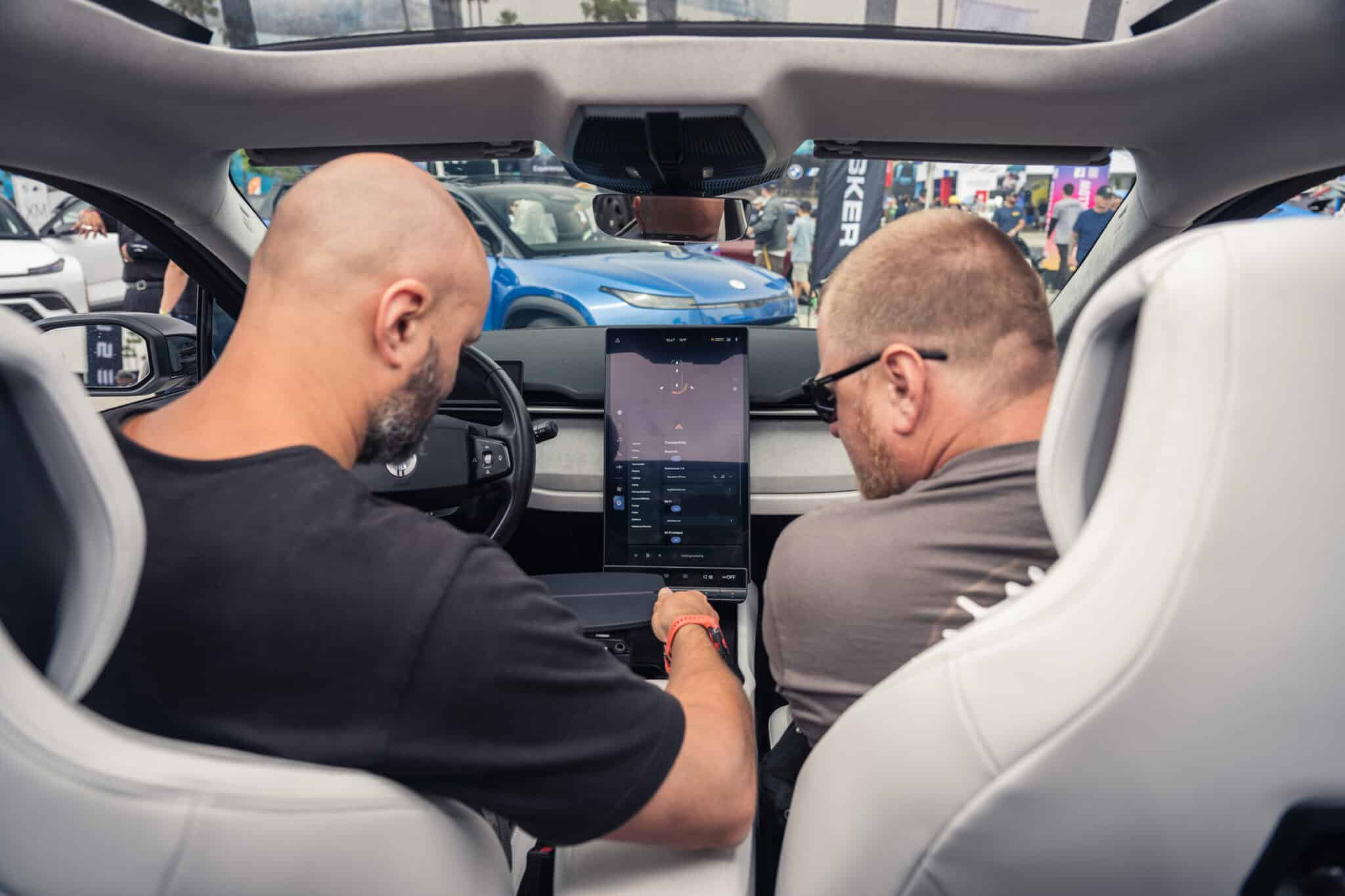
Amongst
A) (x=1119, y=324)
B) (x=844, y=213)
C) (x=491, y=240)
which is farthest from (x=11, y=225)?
Answer: (x=1119, y=324)

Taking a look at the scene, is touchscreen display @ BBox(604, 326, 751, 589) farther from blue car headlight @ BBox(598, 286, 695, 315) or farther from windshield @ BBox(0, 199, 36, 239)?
windshield @ BBox(0, 199, 36, 239)

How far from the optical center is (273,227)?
1164 mm

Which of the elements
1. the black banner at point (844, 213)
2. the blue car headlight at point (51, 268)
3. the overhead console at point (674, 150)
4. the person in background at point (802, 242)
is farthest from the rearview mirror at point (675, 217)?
the blue car headlight at point (51, 268)

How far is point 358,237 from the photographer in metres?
1.14

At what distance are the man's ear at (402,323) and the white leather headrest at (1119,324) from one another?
764mm

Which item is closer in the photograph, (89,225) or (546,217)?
(546,217)

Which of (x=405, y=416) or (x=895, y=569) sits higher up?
(x=405, y=416)

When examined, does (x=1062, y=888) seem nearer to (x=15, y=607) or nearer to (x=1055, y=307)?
(x=15, y=607)

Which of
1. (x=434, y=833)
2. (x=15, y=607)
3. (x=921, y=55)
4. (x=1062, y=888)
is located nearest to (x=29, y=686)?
(x=15, y=607)

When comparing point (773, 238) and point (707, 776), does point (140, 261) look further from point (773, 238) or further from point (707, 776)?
point (707, 776)

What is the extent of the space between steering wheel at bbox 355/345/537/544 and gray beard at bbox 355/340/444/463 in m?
0.91

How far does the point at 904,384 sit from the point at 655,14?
2.84 feet

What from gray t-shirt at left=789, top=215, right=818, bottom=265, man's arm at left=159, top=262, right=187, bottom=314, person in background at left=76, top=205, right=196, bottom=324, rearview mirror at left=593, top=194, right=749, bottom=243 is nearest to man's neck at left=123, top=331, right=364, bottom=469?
rearview mirror at left=593, top=194, right=749, bottom=243

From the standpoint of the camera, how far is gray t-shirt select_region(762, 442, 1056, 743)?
108cm
